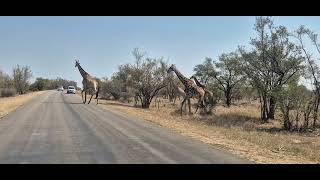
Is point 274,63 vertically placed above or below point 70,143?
above

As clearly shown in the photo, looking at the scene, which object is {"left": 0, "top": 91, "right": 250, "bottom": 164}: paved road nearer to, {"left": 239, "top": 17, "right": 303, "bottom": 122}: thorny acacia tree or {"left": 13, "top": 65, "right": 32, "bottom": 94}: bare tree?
{"left": 239, "top": 17, "right": 303, "bottom": 122}: thorny acacia tree

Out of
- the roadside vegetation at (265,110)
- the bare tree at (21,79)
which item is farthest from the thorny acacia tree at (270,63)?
the bare tree at (21,79)

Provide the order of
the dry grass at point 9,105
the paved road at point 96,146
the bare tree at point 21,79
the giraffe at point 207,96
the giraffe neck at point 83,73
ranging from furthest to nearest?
the bare tree at point 21,79 < the giraffe neck at point 83,73 < the giraffe at point 207,96 < the dry grass at point 9,105 < the paved road at point 96,146

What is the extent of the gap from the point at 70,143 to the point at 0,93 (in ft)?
251

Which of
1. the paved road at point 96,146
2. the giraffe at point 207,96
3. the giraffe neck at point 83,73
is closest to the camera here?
the paved road at point 96,146

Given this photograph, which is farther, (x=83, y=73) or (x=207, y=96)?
(x=83, y=73)

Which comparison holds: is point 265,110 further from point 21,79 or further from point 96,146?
point 21,79

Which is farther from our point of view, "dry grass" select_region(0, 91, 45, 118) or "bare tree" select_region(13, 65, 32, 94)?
"bare tree" select_region(13, 65, 32, 94)

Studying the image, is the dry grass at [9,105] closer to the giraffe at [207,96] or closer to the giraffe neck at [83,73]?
the giraffe neck at [83,73]

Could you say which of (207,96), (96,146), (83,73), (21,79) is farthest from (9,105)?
(21,79)

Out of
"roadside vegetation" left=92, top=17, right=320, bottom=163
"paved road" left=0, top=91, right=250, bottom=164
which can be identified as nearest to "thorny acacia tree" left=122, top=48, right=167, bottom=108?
"roadside vegetation" left=92, top=17, right=320, bottom=163
